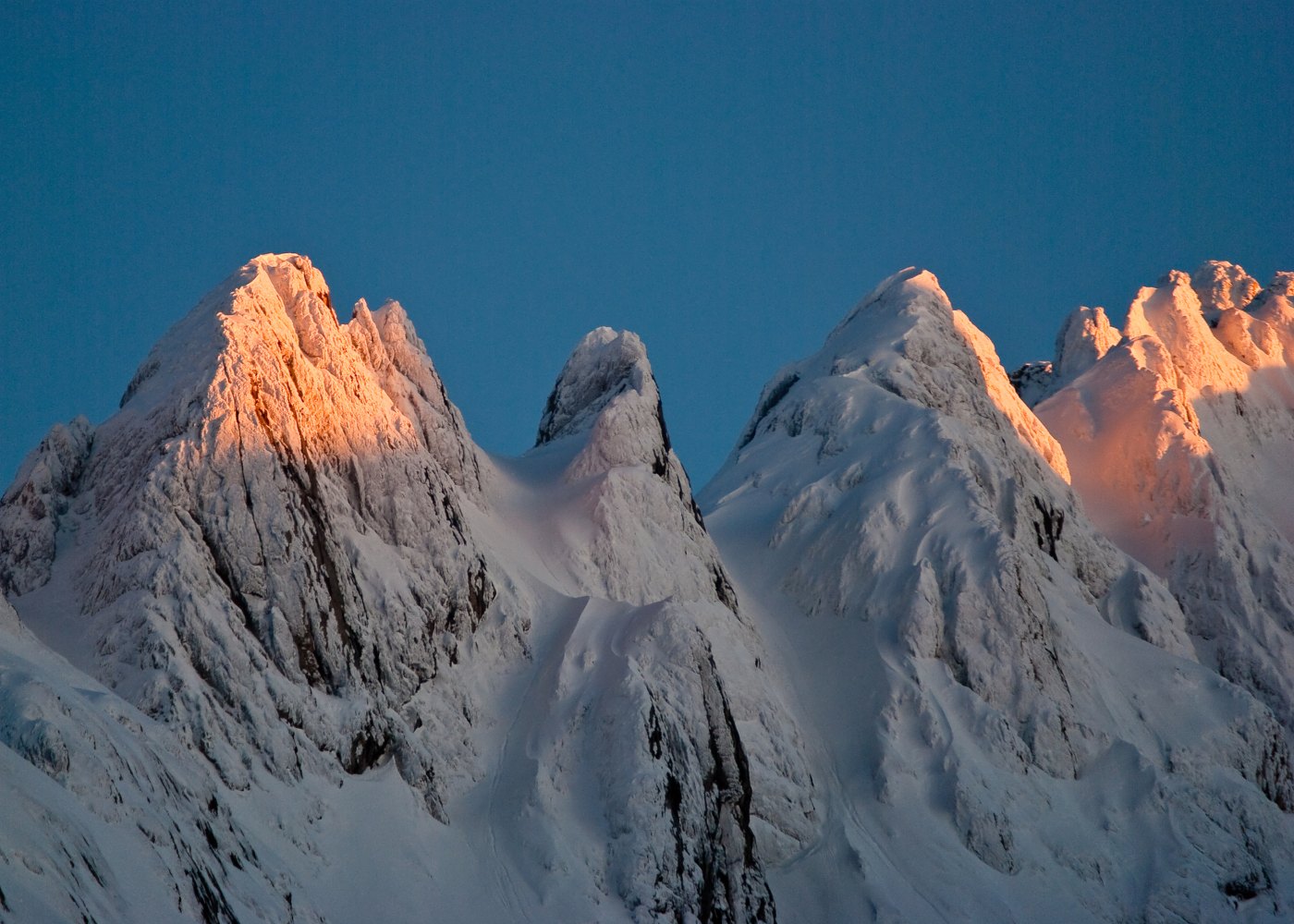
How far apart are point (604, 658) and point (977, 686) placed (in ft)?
59.8

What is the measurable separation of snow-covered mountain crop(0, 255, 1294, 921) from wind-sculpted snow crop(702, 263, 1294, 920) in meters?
0.18

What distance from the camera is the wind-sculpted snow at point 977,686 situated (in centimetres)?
6116

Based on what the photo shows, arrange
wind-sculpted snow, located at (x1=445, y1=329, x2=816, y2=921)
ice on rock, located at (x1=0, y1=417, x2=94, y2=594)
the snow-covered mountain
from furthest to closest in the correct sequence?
wind-sculpted snow, located at (x1=445, y1=329, x2=816, y2=921) < ice on rock, located at (x1=0, y1=417, x2=94, y2=594) < the snow-covered mountain

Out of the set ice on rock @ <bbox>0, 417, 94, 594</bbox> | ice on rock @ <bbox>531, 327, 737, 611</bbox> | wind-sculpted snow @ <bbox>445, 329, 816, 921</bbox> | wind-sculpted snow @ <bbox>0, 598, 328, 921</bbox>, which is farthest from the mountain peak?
wind-sculpted snow @ <bbox>0, 598, 328, 921</bbox>

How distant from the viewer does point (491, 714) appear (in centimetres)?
5522

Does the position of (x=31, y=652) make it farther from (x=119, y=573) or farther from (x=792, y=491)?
(x=792, y=491)

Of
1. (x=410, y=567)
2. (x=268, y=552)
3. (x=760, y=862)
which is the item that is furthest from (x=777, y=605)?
(x=268, y=552)

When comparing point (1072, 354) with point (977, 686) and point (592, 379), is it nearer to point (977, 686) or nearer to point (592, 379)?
point (592, 379)

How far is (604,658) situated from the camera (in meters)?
57.0

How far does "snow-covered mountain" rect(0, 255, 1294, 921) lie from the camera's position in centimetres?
4416

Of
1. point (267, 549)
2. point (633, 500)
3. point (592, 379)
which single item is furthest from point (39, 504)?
point (592, 379)

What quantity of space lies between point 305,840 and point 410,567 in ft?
39.0

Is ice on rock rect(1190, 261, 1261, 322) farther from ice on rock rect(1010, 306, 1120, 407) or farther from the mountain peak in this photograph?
the mountain peak

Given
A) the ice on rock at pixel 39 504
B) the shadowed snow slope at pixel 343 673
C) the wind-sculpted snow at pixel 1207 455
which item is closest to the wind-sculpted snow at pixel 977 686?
the shadowed snow slope at pixel 343 673
